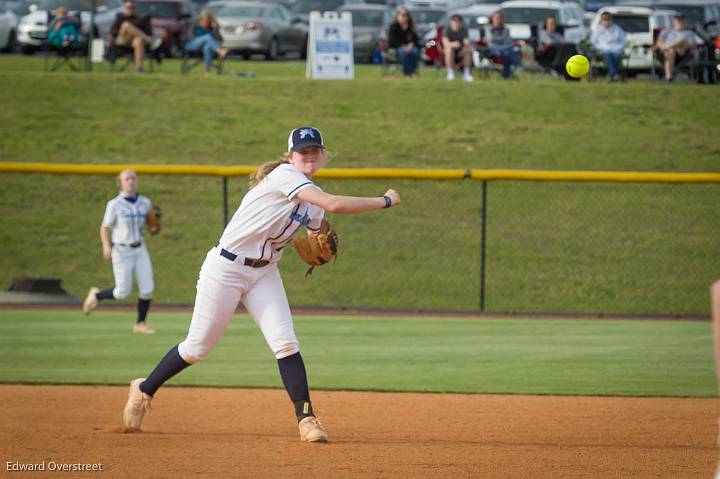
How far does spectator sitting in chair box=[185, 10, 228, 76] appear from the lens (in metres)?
23.8

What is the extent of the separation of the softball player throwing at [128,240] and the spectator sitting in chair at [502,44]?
12.2 meters

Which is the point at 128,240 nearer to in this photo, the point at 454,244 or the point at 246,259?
the point at 246,259

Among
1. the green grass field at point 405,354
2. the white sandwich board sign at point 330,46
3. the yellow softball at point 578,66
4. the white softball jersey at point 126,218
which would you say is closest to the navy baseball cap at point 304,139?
the yellow softball at point 578,66

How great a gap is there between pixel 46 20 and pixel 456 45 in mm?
11125

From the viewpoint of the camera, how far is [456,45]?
76.4 feet

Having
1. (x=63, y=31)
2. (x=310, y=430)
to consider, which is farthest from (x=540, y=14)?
(x=310, y=430)

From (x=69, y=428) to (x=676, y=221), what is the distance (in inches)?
503

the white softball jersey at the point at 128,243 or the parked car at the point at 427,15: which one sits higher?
the parked car at the point at 427,15

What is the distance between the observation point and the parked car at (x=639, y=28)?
2553 cm

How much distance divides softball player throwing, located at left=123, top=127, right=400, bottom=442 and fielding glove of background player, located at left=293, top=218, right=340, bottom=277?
76mm

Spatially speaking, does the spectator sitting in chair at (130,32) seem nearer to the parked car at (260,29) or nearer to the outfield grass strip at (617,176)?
the parked car at (260,29)

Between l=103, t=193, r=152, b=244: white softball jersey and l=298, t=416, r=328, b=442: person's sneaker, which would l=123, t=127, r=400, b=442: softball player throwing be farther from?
l=103, t=193, r=152, b=244: white softball jersey

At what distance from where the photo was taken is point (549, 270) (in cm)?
1708

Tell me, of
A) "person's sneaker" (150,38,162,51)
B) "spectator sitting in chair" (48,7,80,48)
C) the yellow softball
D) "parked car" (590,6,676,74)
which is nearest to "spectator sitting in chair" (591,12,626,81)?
"parked car" (590,6,676,74)
